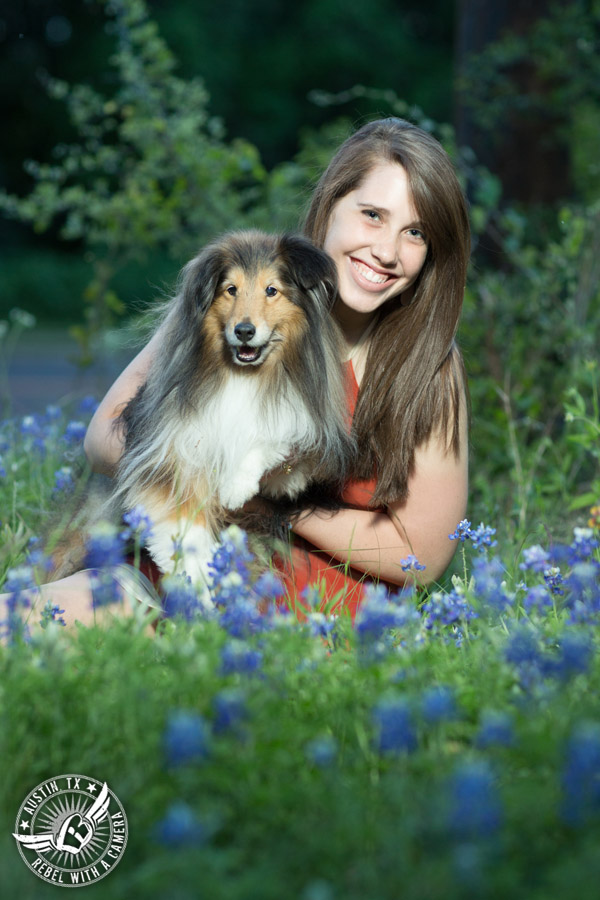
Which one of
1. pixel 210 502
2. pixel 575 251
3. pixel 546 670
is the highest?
pixel 575 251

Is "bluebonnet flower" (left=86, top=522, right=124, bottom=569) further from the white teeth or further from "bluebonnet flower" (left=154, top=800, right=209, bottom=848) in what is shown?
the white teeth

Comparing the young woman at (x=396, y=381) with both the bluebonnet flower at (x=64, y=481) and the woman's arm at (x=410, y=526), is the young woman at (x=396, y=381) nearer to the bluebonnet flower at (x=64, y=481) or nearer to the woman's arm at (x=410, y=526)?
the woman's arm at (x=410, y=526)

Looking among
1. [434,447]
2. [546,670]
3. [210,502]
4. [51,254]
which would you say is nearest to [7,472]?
[210,502]

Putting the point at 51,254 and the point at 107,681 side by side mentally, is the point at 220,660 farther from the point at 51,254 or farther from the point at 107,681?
the point at 51,254

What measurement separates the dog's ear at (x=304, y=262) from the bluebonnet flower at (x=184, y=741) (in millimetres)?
1771

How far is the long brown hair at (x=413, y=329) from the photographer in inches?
126

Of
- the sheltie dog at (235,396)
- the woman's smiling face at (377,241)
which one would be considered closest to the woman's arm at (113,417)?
the sheltie dog at (235,396)

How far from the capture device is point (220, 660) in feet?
6.19

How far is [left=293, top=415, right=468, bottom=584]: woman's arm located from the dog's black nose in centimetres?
65

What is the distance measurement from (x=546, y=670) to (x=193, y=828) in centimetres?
75

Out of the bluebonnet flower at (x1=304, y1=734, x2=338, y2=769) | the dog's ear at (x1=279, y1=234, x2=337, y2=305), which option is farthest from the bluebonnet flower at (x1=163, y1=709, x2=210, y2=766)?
the dog's ear at (x1=279, y1=234, x2=337, y2=305)

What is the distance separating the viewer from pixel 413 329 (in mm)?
3330

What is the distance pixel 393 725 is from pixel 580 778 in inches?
11.6

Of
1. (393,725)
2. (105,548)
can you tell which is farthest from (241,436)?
(393,725)
